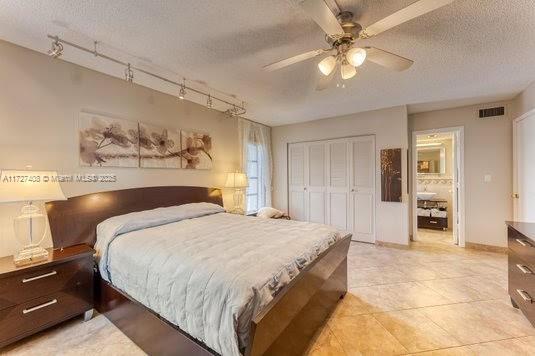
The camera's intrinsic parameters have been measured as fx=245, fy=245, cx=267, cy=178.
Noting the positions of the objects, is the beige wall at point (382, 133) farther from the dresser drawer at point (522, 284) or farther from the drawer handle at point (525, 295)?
the drawer handle at point (525, 295)

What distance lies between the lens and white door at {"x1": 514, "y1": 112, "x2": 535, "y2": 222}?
126 inches

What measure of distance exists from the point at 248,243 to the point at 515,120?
4428 millimetres

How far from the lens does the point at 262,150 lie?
5.43 meters

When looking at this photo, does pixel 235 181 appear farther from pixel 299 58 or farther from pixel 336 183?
pixel 299 58

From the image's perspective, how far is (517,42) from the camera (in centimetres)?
219

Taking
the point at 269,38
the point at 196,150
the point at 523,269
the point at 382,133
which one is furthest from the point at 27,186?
the point at 382,133

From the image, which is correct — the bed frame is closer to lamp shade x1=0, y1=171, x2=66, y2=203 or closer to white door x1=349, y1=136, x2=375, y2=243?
lamp shade x1=0, y1=171, x2=66, y2=203

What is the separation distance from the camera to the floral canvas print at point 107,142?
263 centimetres

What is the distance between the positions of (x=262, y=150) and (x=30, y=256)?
409cm

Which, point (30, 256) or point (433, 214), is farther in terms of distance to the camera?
point (433, 214)

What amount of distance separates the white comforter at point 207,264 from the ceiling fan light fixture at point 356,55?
144cm

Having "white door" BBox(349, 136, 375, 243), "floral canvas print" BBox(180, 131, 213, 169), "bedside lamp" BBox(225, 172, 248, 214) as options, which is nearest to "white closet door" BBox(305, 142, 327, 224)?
"white door" BBox(349, 136, 375, 243)

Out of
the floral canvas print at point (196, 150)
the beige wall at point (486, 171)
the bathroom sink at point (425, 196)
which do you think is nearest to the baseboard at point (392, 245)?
the beige wall at point (486, 171)

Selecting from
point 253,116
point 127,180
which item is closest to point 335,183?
point 253,116
